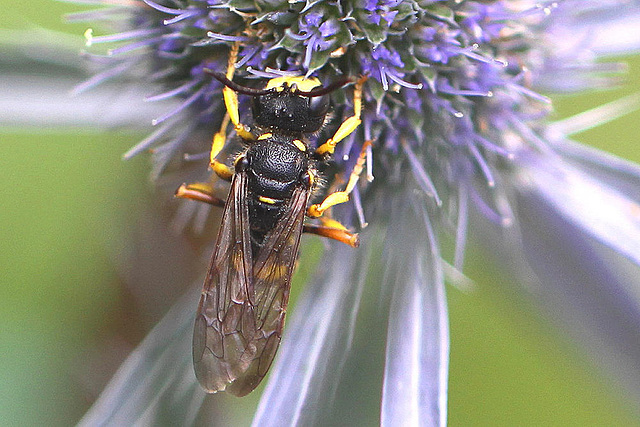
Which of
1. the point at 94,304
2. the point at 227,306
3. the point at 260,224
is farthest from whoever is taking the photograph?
the point at 94,304

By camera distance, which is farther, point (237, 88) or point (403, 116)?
point (403, 116)

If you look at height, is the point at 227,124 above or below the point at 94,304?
above

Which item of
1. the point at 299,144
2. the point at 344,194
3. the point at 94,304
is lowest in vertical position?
the point at 94,304

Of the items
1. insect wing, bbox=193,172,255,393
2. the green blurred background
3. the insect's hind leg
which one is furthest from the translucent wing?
the green blurred background

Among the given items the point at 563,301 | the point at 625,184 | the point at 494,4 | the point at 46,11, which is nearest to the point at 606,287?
the point at 563,301

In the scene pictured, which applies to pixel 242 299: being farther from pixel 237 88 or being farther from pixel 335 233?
pixel 237 88

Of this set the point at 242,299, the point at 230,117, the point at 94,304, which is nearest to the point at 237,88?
the point at 230,117

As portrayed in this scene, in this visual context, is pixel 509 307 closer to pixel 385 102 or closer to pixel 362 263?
pixel 362 263
